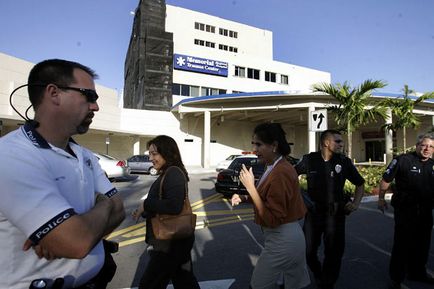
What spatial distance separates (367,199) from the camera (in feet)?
32.8

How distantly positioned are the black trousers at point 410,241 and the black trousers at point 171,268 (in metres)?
2.60

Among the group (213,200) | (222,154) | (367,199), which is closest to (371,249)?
(367,199)

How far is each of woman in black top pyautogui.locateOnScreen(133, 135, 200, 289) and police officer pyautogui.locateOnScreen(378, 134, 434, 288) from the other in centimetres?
271

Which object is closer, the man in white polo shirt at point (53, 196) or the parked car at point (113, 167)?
the man in white polo shirt at point (53, 196)

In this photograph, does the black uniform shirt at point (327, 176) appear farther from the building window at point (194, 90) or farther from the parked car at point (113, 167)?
the building window at point (194, 90)

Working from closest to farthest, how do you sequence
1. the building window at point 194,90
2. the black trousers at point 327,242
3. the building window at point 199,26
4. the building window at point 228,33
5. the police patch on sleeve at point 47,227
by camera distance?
1. the police patch on sleeve at point 47,227
2. the black trousers at point 327,242
3. the building window at point 194,90
4. the building window at point 199,26
5. the building window at point 228,33

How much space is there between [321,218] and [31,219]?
3505mm

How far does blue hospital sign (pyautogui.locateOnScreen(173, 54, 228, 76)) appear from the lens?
35719 millimetres

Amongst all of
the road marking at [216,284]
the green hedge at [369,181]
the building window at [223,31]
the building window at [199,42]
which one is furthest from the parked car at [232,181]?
the building window at [223,31]

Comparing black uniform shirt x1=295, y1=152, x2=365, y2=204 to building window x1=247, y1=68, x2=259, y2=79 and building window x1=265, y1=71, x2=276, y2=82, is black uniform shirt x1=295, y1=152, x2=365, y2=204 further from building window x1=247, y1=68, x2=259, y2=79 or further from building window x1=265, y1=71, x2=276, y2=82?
building window x1=265, y1=71, x2=276, y2=82

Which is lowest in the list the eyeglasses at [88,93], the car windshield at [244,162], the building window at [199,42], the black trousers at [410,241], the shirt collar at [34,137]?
the black trousers at [410,241]

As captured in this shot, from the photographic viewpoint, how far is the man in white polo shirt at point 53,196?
1.25 metres

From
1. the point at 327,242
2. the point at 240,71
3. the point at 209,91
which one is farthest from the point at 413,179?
the point at 240,71

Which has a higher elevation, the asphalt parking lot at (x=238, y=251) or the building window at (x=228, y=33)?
the building window at (x=228, y=33)
